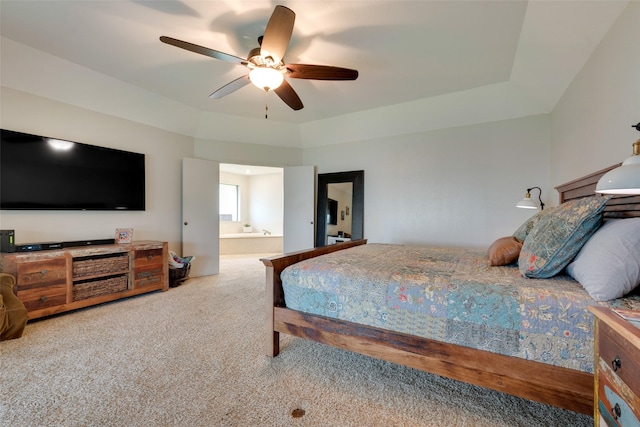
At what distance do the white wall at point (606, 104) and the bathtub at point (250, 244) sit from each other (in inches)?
239

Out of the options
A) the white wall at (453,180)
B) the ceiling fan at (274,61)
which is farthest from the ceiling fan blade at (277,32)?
the white wall at (453,180)

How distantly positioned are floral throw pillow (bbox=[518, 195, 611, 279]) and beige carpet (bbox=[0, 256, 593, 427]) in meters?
0.76

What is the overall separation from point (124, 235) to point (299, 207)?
265cm

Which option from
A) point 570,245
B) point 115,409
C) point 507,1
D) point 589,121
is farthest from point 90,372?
point 589,121

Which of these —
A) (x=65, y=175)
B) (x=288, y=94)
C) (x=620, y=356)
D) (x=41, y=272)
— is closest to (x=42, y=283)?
(x=41, y=272)

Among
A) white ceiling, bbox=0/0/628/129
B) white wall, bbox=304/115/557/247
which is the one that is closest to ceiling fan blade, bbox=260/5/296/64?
white ceiling, bbox=0/0/628/129

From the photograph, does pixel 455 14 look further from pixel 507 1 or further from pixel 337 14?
pixel 337 14

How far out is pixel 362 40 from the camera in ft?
7.72

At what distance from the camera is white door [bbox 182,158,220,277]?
414 cm

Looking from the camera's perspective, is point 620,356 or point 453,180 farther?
point 453,180

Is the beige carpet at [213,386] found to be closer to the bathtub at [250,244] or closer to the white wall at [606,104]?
the white wall at [606,104]

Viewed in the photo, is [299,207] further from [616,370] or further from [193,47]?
[616,370]

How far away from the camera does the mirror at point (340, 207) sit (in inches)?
173

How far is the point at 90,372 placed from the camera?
169 cm
